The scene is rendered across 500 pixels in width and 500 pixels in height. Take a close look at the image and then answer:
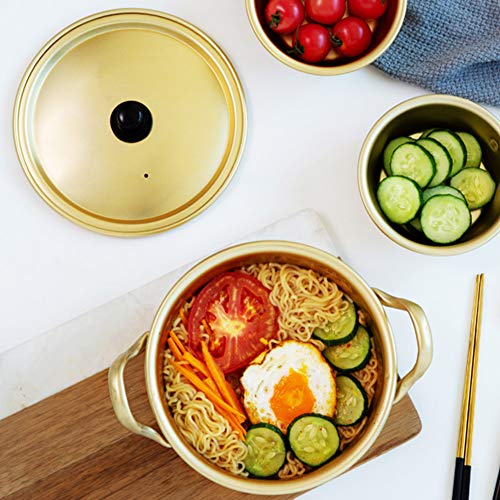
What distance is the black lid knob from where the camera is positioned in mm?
1479

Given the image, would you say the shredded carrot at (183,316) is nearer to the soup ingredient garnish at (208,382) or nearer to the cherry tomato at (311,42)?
A: the soup ingredient garnish at (208,382)

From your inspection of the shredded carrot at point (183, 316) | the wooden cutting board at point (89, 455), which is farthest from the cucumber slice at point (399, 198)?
the wooden cutting board at point (89, 455)

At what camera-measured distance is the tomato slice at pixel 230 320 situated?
4.52 ft

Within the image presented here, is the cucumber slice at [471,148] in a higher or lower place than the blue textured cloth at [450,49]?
lower

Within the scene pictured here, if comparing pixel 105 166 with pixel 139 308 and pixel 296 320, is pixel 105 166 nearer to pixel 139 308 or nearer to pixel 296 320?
pixel 139 308

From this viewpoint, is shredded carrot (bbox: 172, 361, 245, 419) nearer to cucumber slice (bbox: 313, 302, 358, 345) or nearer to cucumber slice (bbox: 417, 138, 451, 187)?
cucumber slice (bbox: 313, 302, 358, 345)

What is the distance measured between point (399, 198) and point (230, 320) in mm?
406

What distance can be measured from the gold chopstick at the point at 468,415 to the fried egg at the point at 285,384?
0.33 meters

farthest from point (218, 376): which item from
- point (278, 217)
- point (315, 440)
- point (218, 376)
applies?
point (278, 217)

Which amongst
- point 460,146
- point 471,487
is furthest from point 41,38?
point 471,487

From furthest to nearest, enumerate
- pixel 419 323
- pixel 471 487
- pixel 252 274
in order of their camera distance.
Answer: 1. pixel 471 487
2. pixel 252 274
3. pixel 419 323

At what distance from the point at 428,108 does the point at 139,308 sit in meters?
0.71

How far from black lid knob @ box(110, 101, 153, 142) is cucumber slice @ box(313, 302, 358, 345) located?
55 cm

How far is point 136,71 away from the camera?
1503 millimetres
